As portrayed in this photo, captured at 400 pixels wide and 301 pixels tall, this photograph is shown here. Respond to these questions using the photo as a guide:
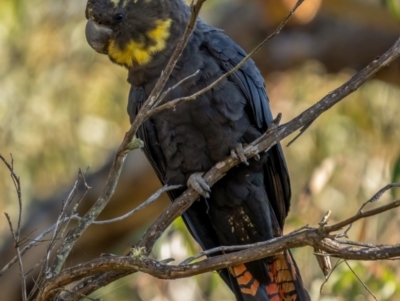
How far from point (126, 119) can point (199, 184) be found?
2630mm

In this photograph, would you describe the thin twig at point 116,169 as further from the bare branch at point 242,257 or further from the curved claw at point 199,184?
the curved claw at point 199,184

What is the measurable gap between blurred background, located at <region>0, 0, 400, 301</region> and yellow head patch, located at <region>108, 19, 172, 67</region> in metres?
1.74

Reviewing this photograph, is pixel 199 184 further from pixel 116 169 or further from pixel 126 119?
pixel 126 119

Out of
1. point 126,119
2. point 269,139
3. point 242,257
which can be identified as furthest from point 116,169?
point 126,119

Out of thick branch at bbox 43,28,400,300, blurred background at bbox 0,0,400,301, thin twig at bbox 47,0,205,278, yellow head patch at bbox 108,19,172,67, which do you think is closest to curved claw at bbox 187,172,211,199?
thick branch at bbox 43,28,400,300

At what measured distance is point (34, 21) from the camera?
17.5 feet

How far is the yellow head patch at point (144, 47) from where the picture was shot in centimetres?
270

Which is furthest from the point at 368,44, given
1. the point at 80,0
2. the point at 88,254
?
the point at 88,254

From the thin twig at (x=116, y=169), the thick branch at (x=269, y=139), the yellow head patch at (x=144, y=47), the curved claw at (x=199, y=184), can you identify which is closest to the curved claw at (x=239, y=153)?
the thick branch at (x=269, y=139)

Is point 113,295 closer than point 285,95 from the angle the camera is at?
Yes

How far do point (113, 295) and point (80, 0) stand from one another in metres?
2.03

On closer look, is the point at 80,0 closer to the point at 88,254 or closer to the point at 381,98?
the point at 88,254

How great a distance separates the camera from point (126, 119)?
5152 millimetres

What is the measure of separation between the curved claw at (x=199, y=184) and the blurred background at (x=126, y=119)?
66.1 inches
